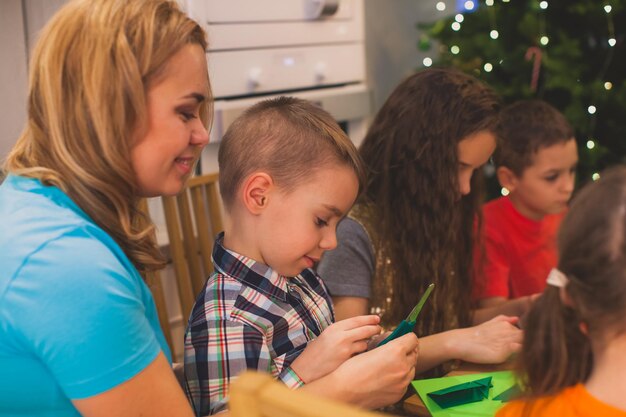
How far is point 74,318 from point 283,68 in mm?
2045

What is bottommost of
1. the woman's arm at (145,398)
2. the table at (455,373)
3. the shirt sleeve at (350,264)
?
the table at (455,373)

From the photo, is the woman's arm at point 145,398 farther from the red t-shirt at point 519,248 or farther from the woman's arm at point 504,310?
the red t-shirt at point 519,248

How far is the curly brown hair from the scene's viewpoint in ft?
5.18

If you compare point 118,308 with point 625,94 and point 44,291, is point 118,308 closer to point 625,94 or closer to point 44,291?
point 44,291

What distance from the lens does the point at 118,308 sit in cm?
87

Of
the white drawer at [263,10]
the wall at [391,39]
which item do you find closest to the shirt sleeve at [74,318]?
the white drawer at [263,10]

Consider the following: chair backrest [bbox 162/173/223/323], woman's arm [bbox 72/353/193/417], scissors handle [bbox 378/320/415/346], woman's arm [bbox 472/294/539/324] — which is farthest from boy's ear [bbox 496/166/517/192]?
woman's arm [bbox 72/353/193/417]

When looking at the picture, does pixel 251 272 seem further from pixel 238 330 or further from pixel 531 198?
pixel 531 198

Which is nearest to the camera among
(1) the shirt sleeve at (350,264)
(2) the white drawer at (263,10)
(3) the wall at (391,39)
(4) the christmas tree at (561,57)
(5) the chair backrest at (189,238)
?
(1) the shirt sleeve at (350,264)

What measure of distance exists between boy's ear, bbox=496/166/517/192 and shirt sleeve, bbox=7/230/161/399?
1385mm

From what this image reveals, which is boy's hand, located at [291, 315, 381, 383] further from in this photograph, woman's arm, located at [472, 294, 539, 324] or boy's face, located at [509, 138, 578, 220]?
boy's face, located at [509, 138, 578, 220]

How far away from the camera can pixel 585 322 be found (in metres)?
0.91

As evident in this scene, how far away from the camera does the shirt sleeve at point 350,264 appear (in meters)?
1.52

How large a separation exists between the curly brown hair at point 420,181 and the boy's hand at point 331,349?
0.46m
